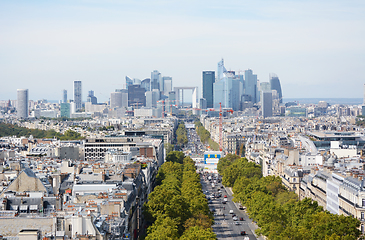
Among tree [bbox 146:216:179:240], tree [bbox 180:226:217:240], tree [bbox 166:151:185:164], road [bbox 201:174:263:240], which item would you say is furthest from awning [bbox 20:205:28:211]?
tree [bbox 166:151:185:164]

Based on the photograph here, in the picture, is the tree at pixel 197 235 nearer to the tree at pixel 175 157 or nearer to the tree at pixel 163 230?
the tree at pixel 163 230

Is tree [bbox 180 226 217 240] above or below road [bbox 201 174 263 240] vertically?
above

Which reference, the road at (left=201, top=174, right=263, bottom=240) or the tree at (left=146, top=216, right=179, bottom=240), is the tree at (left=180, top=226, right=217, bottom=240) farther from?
the road at (left=201, top=174, right=263, bottom=240)

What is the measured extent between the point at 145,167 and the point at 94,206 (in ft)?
109

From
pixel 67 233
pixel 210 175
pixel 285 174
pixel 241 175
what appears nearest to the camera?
pixel 67 233

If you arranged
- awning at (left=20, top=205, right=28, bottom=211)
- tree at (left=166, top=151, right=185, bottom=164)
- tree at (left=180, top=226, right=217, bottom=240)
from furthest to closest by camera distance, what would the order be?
tree at (left=166, top=151, right=185, bottom=164), tree at (left=180, top=226, right=217, bottom=240), awning at (left=20, top=205, right=28, bottom=211)

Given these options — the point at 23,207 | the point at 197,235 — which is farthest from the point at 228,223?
the point at 23,207

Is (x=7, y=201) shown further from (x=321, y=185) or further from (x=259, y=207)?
(x=321, y=185)

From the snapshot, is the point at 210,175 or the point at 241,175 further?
the point at 210,175

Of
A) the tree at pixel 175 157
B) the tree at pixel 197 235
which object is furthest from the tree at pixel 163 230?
the tree at pixel 175 157

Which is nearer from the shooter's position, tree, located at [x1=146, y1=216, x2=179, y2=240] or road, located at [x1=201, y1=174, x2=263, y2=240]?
tree, located at [x1=146, y1=216, x2=179, y2=240]

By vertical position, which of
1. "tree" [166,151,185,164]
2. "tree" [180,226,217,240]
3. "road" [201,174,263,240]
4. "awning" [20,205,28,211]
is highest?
"awning" [20,205,28,211]

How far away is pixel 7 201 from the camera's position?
4494cm

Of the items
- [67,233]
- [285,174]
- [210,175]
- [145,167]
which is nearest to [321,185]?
[285,174]
